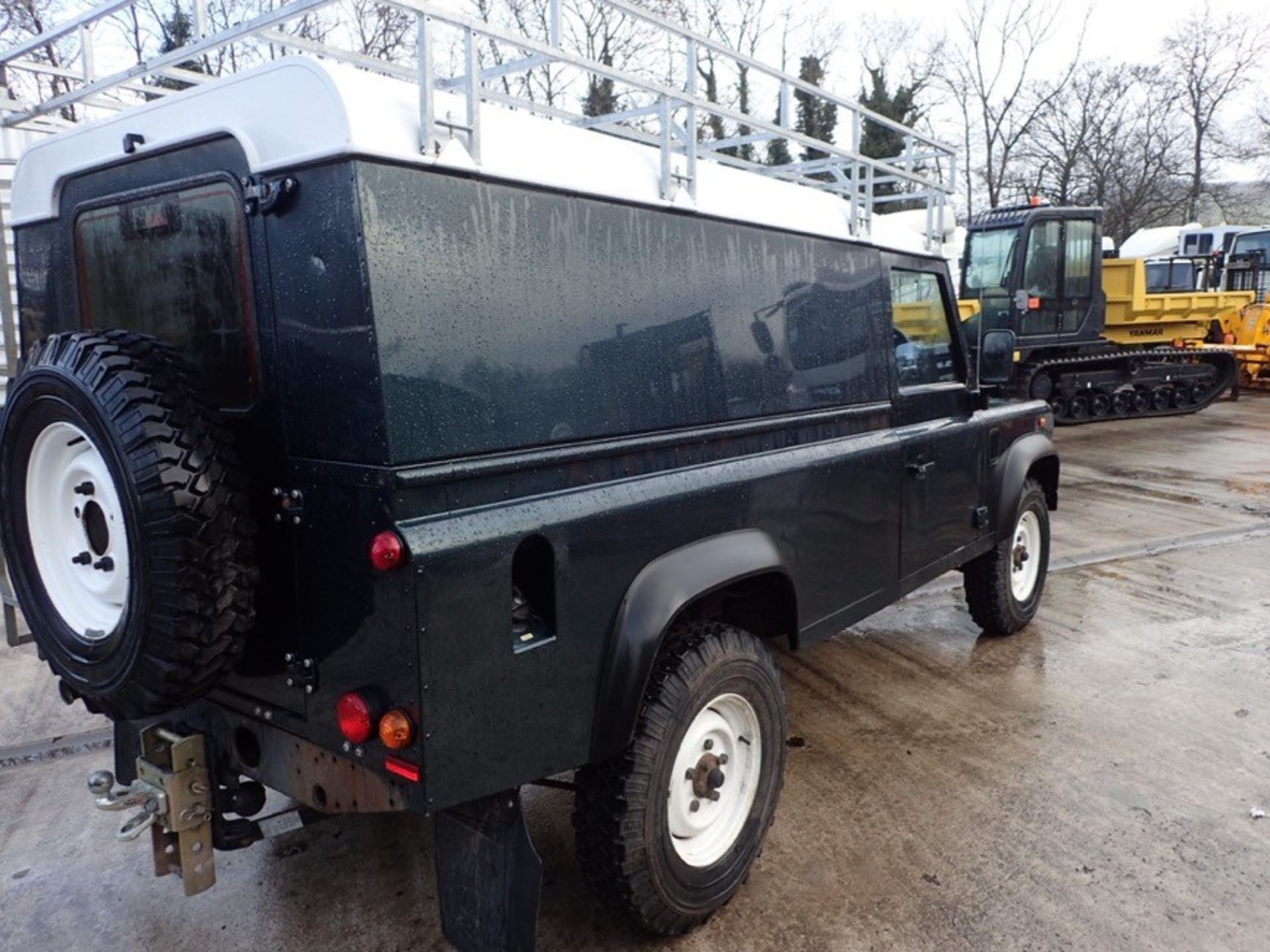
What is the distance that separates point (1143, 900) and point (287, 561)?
279cm

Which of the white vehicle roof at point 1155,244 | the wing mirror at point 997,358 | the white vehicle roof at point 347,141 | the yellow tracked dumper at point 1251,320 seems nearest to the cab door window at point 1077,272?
the yellow tracked dumper at point 1251,320

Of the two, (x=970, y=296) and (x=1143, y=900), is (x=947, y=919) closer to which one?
(x=1143, y=900)

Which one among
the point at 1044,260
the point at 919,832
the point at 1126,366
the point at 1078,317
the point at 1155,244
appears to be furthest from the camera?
the point at 1155,244

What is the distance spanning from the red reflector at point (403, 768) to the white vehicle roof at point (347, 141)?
52.1 inches

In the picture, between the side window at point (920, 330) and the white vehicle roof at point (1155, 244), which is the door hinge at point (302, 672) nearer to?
the side window at point (920, 330)

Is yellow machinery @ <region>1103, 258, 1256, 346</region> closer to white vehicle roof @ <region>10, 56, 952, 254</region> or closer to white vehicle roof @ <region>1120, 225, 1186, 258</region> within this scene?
white vehicle roof @ <region>1120, 225, 1186, 258</region>

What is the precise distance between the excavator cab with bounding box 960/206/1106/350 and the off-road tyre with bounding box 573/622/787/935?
499 inches

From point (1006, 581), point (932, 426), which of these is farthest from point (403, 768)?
point (1006, 581)

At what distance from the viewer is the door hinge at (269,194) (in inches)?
81.4

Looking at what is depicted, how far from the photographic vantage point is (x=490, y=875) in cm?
229

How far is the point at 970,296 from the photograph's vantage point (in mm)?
15039

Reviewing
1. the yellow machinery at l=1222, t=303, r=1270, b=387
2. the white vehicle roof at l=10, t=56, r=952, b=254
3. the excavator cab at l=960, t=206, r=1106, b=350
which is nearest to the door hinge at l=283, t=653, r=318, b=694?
the white vehicle roof at l=10, t=56, r=952, b=254

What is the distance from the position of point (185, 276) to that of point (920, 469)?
2.87 m

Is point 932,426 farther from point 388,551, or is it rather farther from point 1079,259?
point 1079,259
